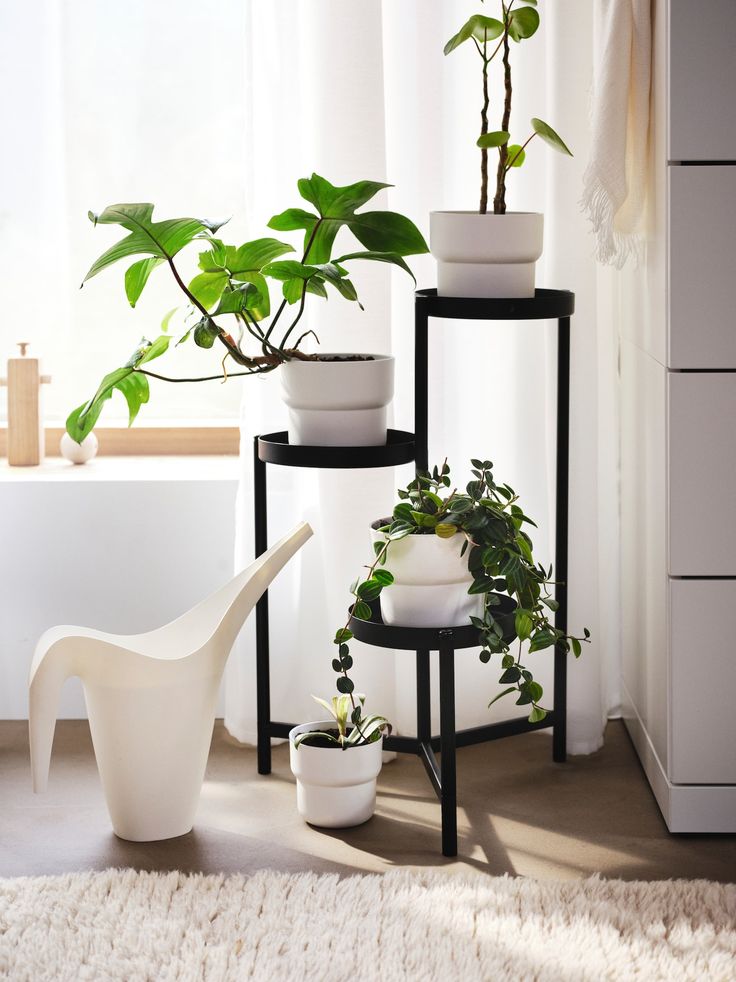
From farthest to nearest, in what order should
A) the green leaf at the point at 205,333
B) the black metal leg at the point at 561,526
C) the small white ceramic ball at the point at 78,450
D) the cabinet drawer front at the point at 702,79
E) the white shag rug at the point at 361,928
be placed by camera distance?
the small white ceramic ball at the point at 78,450
the black metal leg at the point at 561,526
the green leaf at the point at 205,333
the cabinet drawer front at the point at 702,79
the white shag rug at the point at 361,928

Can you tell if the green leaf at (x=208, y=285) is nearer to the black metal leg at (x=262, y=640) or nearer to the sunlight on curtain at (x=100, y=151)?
the black metal leg at (x=262, y=640)

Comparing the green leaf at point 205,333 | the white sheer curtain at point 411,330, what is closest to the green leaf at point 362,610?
the white sheer curtain at point 411,330

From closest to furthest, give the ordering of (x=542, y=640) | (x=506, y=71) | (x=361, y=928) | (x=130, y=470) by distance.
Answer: (x=361, y=928), (x=542, y=640), (x=506, y=71), (x=130, y=470)

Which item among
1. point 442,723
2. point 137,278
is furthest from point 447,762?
point 137,278

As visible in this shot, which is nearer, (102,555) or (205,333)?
(205,333)

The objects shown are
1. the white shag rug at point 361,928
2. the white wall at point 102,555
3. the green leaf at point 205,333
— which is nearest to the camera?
the white shag rug at point 361,928

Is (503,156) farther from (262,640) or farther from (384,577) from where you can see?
(262,640)

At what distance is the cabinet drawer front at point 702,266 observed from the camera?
1.68m

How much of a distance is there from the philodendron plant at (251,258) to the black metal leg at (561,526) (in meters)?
0.37

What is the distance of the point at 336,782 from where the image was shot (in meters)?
1.84

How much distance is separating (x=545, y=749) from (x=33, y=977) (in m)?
1.10

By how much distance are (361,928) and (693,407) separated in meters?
0.89

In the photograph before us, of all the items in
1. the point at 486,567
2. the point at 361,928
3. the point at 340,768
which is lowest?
the point at 361,928

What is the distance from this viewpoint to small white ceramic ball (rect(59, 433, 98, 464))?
2479mm
